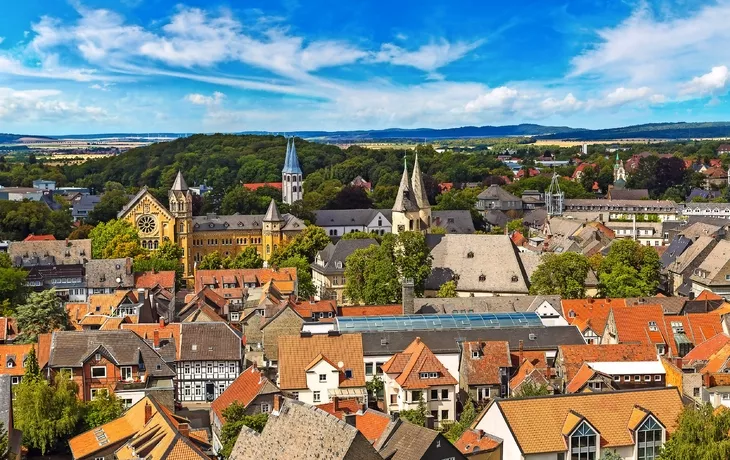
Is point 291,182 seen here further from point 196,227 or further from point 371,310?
point 371,310

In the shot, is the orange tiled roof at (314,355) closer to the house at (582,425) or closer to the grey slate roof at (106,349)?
the grey slate roof at (106,349)

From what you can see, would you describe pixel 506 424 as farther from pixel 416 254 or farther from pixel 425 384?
pixel 416 254

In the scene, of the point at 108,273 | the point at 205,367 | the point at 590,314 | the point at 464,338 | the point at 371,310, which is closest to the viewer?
the point at 205,367

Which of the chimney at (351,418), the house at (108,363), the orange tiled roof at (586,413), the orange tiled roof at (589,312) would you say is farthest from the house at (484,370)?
the house at (108,363)

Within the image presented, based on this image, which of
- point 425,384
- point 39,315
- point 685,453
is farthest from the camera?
point 39,315

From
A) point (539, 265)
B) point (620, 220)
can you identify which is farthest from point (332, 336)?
point (620, 220)

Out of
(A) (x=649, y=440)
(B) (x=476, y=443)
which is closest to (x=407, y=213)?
(A) (x=649, y=440)
